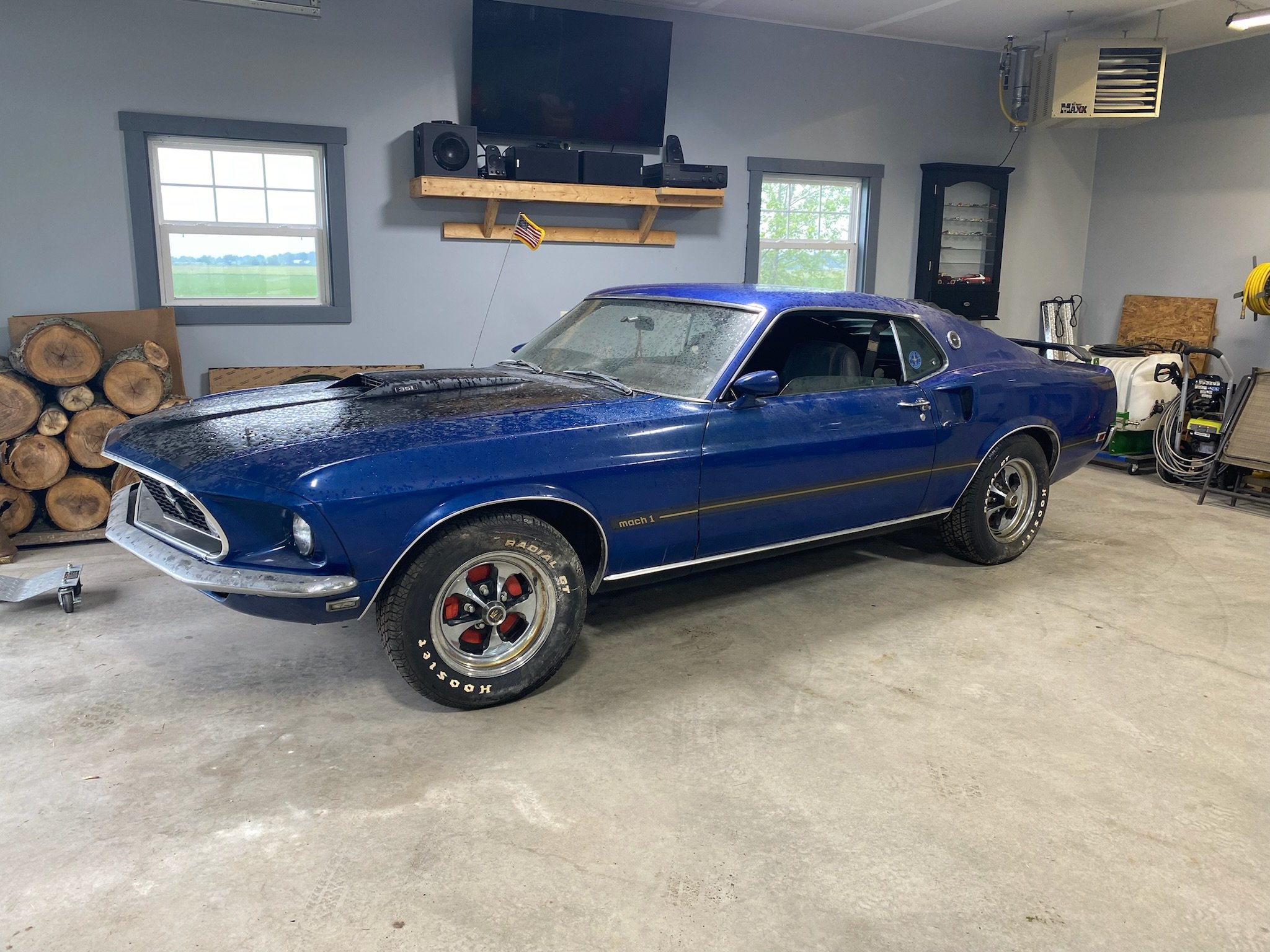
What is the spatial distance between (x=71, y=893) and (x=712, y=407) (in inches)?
99.7

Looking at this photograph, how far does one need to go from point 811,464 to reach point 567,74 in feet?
14.8

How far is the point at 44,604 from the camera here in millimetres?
4230

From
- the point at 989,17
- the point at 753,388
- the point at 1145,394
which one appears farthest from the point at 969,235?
the point at 753,388

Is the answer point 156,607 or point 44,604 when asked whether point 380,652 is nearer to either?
point 156,607

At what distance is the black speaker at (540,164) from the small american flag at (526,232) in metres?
0.38

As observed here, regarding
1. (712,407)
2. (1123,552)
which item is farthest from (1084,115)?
(712,407)

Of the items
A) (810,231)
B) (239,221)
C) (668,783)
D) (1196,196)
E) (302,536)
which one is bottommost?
(668,783)

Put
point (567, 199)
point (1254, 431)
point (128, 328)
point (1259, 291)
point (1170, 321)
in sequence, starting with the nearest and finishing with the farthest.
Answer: point (128, 328)
point (1254, 431)
point (567, 199)
point (1259, 291)
point (1170, 321)

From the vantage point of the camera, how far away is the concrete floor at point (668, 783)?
220cm

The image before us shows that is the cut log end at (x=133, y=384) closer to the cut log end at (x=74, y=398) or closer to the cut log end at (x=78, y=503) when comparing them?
the cut log end at (x=74, y=398)

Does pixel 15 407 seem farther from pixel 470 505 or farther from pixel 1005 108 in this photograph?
pixel 1005 108

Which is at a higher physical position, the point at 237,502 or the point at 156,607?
the point at 237,502

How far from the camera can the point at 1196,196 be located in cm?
854

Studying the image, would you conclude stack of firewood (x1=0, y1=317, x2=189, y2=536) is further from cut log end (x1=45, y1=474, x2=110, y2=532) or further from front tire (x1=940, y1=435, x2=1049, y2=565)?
front tire (x1=940, y1=435, x2=1049, y2=565)
